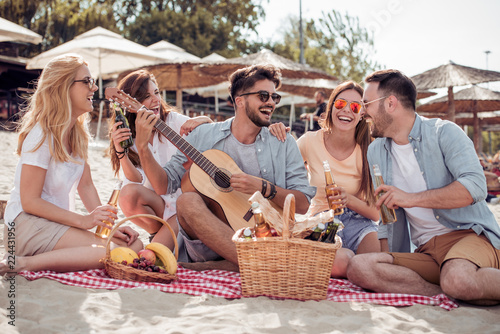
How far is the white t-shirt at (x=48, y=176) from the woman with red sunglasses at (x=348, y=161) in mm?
1761

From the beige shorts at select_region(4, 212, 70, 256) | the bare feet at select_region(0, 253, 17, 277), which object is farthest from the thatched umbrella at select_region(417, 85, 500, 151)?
the bare feet at select_region(0, 253, 17, 277)

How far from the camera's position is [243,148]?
4324 millimetres

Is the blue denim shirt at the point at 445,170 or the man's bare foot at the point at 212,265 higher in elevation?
the blue denim shirt at the point at 445,170

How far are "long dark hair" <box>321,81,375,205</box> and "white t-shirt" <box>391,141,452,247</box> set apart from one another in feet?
1.84

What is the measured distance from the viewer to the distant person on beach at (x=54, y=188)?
349 cm

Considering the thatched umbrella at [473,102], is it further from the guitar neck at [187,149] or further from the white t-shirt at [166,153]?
the guitar neck at [187,149]

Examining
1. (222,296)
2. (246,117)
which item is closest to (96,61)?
(246,117)

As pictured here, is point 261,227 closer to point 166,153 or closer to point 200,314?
point 200,314

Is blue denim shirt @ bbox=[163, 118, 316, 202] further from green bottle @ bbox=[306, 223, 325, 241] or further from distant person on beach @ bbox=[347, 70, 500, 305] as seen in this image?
green bottle @ bbox=[306, 223, 325, 241]

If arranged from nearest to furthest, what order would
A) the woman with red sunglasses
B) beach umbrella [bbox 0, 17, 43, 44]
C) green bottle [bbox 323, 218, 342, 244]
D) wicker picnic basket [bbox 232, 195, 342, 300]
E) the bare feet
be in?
wicker picnic basket [bbox 232, 195, 342, 300], green bottle [bbox 323, 218, 342, 244], the bare feet, the woman with red sunglasses, beach umbrella [bbox 0, 17, 43, 44]

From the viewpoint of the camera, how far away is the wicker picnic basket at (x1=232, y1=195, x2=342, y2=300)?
119 inches

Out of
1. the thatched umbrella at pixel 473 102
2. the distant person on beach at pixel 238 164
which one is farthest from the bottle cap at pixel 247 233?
the thatched umbrella at pixel 473 102

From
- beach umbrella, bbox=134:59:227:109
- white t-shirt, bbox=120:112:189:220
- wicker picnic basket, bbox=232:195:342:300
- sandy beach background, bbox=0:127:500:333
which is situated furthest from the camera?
beach umbrella, bbox=134:59:227:109

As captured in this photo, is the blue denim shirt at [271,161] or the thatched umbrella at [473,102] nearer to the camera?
the blue denim shirt at [271,161]
